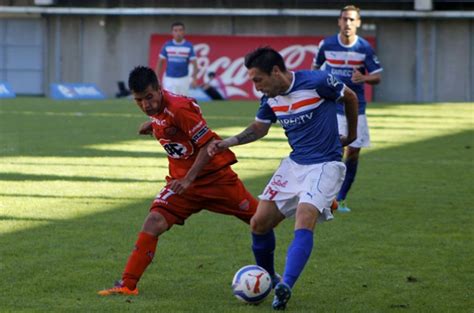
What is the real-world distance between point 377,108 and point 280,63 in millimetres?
28859

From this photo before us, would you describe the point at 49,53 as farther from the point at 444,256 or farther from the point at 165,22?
the point at 444,256

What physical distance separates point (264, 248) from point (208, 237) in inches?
96.3

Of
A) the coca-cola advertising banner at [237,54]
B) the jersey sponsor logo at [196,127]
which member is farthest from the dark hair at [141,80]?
the coca-cola advertising banner at [237,54]

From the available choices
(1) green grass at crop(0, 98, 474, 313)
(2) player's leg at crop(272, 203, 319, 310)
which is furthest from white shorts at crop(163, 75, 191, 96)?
(2) player's leg at crop(272, 203, 319, 310)

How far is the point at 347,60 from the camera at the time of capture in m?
13.1

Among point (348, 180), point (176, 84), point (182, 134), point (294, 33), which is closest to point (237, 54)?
point (294, 33)

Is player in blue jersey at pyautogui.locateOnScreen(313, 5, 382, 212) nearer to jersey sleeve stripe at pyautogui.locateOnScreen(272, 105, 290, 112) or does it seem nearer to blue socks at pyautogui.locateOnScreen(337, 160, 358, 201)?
blue socks at pyautogui.locateOnScreen(337, 160, 358, 201)

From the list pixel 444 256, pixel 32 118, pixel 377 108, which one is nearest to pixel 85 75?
pixel 377 108

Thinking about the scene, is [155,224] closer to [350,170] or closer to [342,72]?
[350,170]

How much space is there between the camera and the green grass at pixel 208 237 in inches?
294

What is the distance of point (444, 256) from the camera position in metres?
9.20

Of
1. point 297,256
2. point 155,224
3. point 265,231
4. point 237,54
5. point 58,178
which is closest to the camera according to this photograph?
point 297,256

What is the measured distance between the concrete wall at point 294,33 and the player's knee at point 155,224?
37067 mm

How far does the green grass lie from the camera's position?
24.5 feet
